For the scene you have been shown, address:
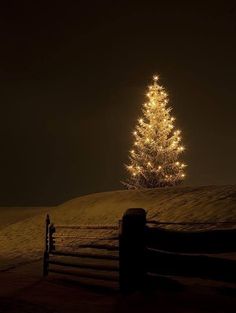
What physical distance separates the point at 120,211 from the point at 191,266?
47.9 ft

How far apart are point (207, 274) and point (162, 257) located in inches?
43.5

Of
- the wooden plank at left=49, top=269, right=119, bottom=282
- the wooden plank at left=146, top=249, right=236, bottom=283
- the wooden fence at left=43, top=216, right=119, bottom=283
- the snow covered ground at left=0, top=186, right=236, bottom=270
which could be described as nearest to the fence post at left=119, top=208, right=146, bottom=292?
the wooden plank at left=146, top=249, right=236, bottom=283

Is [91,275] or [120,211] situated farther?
[120,211]

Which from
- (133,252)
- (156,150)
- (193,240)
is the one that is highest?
(156,150)

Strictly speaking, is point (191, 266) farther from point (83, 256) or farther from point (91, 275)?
point (83, 256)

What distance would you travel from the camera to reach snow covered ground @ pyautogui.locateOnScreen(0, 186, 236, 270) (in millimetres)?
18828

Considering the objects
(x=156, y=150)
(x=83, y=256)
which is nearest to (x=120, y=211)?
(x=83, y=256)

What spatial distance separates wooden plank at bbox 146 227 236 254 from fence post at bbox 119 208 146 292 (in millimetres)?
205

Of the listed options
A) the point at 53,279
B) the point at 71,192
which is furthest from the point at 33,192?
the point at 53,279

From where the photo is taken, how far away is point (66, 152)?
283ft

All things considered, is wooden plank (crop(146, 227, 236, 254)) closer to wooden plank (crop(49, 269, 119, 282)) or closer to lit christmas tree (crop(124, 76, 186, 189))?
wooden plank (crop(49, 269, 119, 282))

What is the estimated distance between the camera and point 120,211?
23.6m

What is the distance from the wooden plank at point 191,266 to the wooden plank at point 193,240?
0.15 m

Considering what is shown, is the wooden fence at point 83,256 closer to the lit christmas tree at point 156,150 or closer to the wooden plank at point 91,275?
the wooden plank at point 91,275
